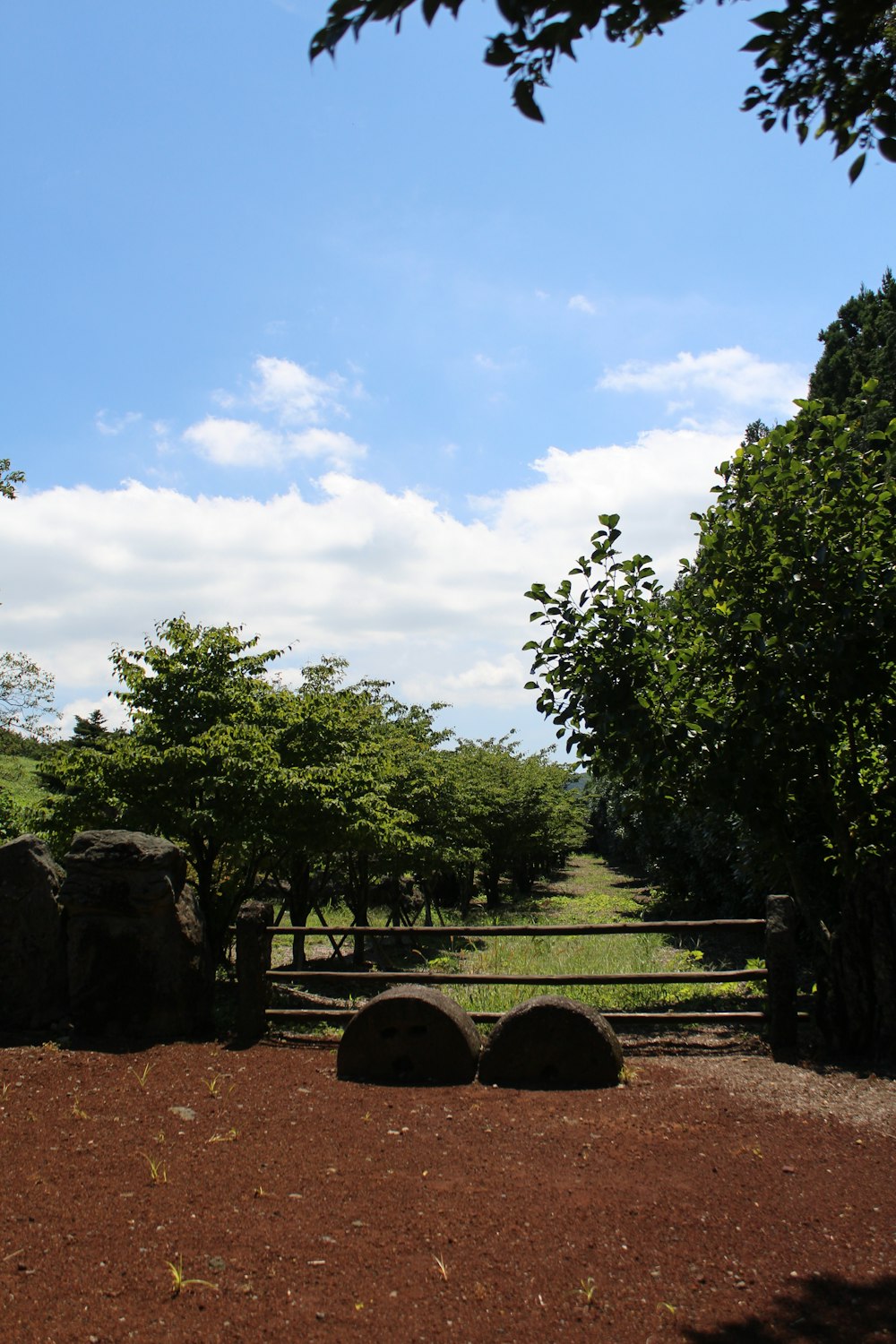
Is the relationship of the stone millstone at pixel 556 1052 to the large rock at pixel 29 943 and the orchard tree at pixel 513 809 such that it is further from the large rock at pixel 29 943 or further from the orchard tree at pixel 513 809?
the orchard tree at pixel 513 809

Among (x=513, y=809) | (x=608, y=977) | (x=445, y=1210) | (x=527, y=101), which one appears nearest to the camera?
(x=527, y=101)

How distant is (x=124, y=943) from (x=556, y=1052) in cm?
397

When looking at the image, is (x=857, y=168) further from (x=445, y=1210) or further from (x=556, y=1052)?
(x=556, y=1052)

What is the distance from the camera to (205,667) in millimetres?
11328

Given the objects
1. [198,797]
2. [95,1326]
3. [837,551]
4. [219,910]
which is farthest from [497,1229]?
[219,910]

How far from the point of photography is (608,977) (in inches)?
311

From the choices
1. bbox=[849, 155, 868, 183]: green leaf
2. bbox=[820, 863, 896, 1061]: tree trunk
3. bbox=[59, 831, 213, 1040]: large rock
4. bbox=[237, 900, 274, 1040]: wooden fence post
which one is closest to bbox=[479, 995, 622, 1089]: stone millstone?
bbox=[820, 863, 896, 1061]: tree trunk

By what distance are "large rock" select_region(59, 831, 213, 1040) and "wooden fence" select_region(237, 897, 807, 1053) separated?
0.59 meters

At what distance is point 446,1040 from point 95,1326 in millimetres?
3709

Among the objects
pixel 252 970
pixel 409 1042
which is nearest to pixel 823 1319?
pixel 409 1042

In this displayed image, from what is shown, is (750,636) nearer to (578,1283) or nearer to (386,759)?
(578,1283)

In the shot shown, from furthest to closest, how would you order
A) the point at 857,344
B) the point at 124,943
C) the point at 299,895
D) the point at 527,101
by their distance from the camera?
the point at 857,344 → the point at 299,895 → the point at 124,943 → the point at 527,101

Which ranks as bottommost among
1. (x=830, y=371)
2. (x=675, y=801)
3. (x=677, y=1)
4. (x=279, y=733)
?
(x=675, y=801)

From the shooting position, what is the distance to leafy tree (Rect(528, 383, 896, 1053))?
726 cm
